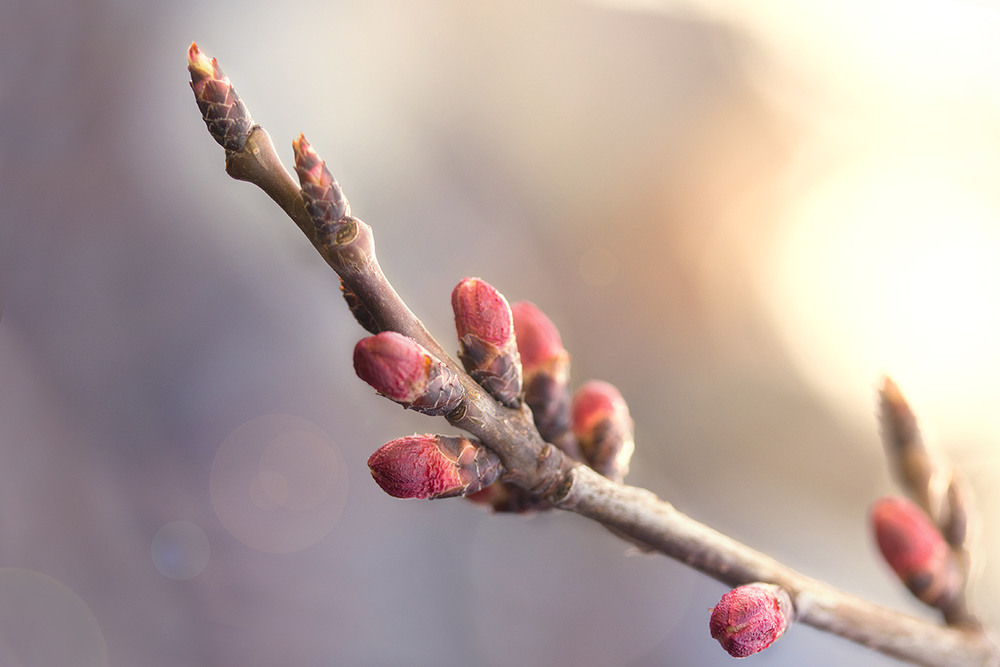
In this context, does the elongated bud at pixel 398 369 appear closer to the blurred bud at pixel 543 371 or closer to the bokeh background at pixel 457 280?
the blurred bud at pixel 543 371

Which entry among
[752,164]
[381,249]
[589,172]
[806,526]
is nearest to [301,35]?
[381,249]

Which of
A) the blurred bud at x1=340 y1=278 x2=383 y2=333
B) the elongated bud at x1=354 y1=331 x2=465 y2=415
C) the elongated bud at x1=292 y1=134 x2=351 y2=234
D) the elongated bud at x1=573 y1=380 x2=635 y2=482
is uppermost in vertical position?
the elongated bud at x1=292 y1=134 x2=351 y2=234

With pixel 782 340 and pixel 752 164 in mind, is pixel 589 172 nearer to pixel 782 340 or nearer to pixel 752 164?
pixel 752 164

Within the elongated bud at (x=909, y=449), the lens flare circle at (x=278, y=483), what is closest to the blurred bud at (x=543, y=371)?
the elongated bud at (x=909, y=449)

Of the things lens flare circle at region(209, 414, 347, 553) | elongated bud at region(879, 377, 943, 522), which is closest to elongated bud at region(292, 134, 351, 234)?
elongated bud at region(879, 377, 943, 522)

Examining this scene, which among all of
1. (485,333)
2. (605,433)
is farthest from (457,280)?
(485,333)

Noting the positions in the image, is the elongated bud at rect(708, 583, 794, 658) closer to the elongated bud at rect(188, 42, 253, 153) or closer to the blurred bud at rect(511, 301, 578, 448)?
the blurred bud at rect(511, 301, 578, 448)

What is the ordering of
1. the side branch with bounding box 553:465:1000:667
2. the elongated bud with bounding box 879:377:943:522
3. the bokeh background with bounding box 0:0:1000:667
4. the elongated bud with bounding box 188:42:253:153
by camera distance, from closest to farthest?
the elongated bud with bounding box 188:42:253:153 < the side branch with bounding box 553:465:1000:667 < the elongated bud with bounding box 879:377:943:522 < the bokeh background with bounding box 0:0:1000:667
